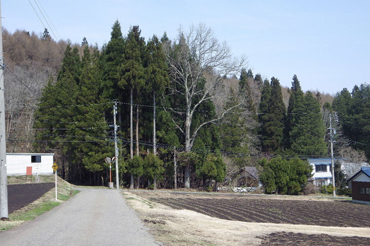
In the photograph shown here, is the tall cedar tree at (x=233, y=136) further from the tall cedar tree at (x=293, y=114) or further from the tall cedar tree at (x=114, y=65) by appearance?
the tall cedar tree at (x=114, y=65)

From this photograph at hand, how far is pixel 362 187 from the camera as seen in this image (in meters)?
36.1

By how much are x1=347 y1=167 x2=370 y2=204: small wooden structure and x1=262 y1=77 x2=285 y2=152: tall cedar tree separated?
2546cm

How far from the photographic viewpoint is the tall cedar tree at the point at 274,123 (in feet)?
205

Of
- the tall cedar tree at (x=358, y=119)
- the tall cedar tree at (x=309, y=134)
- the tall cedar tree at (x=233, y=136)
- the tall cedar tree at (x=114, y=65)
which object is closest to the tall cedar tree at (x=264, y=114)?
the tall cedar tree at (x=309, y=134)

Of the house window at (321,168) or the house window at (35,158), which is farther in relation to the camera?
the house window at (321,168)

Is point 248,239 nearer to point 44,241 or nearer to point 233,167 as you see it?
point 44,241

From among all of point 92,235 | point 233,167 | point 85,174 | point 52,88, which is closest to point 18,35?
point 52,88

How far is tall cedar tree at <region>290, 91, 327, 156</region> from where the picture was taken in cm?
5834

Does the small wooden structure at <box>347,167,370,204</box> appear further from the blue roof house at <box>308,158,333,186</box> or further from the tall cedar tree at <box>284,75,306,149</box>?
the tall cedar tree at <box>284,75,306,149</box>

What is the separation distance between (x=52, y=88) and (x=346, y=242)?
49.0 metres

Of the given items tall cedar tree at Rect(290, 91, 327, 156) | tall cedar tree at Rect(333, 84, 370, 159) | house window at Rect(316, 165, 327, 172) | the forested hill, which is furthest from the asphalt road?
tall cedar tree at Rect(333, 84, 370, 159)

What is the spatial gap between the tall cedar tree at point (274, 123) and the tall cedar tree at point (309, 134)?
273cm

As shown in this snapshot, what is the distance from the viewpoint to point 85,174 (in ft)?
179

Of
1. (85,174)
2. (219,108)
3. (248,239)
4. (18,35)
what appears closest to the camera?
(248,239)
